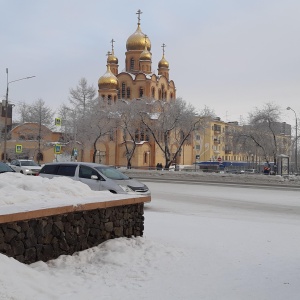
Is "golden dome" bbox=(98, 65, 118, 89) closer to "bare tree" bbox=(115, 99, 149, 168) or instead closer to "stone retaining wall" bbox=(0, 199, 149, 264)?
"bare tree" bbox=(115, 99, 149, 168)

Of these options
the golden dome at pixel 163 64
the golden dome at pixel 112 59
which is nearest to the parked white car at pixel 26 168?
the golden dome at pixel 112 59

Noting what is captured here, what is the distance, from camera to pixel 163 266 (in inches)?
261

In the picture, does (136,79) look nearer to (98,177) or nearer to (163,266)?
(98,177)

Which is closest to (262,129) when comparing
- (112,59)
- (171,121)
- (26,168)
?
(171,121)

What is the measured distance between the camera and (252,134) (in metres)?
48.9

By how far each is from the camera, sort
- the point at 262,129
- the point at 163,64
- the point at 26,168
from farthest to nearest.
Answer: the point at 163,64 → the point at 262,129 → the point at 26,168

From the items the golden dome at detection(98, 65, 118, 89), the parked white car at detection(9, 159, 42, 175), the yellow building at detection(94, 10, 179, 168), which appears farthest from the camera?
the golden dome at detection(98, 65, 118, 89)

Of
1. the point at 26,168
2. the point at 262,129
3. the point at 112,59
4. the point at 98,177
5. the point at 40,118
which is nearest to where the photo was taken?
the point at 98,177

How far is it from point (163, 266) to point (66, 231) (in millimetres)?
1618

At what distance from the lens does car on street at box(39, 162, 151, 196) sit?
1389 centimetres

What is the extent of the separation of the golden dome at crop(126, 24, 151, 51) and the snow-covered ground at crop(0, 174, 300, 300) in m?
65.8

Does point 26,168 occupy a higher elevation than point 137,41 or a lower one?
lower

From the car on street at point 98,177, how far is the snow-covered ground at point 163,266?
12.7 ft

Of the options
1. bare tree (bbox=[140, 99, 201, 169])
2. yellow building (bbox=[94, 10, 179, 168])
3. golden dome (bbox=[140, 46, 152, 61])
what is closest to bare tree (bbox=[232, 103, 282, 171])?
bare tree (bbox=[140, 99, 201, 169])
